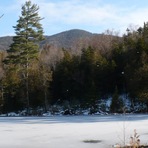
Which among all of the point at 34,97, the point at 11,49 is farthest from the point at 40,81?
the point at 11,49

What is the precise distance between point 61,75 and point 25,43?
5.63 metres

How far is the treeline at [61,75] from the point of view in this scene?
121 feet

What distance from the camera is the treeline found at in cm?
3684

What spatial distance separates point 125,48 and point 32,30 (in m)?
11.3

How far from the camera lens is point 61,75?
135 ft

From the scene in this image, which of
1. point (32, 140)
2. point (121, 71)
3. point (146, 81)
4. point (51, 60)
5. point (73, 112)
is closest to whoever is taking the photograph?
point (32, 140)

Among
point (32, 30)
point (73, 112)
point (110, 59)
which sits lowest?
point (73, 112)

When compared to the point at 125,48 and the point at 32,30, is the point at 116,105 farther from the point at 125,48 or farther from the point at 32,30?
the point at 32,30

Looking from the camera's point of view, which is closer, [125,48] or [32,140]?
[32,140]

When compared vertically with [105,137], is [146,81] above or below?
above

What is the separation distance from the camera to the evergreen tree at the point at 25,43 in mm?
40344

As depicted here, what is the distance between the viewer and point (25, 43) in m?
40.6

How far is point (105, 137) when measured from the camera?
1288 centimetres

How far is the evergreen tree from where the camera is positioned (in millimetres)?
40344
